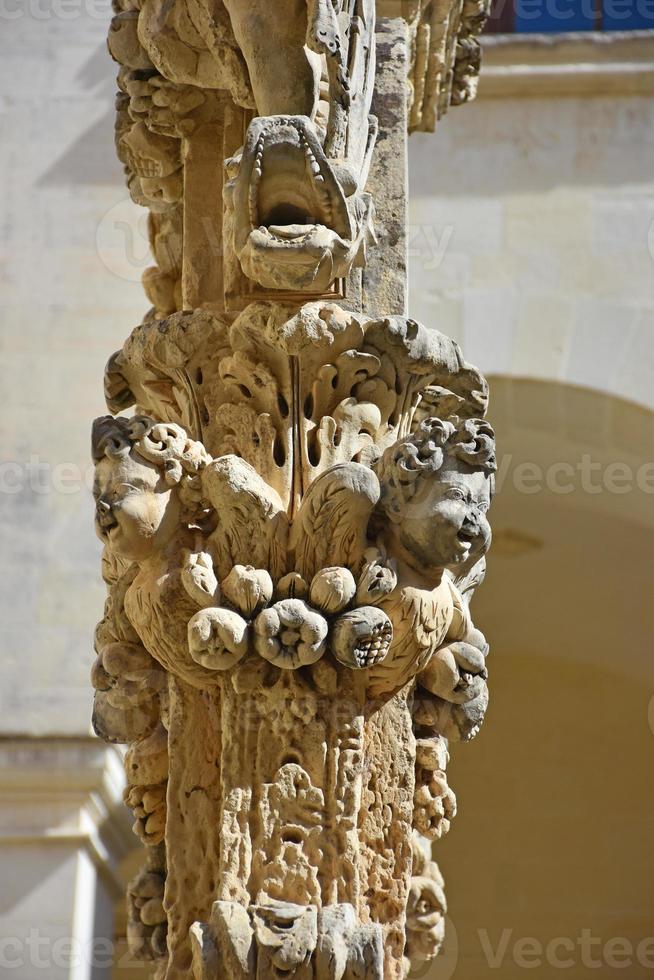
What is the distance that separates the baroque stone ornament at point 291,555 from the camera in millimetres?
1534

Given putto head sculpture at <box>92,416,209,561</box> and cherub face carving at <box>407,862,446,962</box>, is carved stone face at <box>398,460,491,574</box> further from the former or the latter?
cherub face carving at <box>407,862,446,962</box>

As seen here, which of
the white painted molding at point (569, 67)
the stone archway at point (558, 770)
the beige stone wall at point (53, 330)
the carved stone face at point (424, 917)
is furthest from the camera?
the stone archway at point (558, 770)

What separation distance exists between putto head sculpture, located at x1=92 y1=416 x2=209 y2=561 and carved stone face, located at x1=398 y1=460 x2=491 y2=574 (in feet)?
0.72

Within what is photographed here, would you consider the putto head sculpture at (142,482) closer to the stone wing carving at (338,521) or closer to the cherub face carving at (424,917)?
the stone wing carving at (338,521)

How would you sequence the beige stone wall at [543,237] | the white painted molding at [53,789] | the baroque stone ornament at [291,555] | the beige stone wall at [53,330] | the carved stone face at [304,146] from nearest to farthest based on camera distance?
1. the baroque stone ornament at [291,555]
2. the carved stone face at [304,146]
3. the white painted molding at [53,789]
4. the beige stone wall at [53,330]
5. the beige stone wall at [543,237]

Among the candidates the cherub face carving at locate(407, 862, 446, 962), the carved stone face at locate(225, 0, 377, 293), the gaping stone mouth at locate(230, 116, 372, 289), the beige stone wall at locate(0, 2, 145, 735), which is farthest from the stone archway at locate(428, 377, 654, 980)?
the gaping stone mouth at locate(230, 116, 372, 289)

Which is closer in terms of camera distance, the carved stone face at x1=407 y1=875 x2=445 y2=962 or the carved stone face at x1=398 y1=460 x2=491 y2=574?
the carved stone face at x1=398 y1=460 x2=491 y2=574

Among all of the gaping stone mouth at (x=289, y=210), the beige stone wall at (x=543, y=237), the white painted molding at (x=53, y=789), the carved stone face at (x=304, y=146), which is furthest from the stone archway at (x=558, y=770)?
the gaping stone mouth at (x=289, y=210)

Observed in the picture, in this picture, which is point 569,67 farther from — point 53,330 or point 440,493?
point 440,493

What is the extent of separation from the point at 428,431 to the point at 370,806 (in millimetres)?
373

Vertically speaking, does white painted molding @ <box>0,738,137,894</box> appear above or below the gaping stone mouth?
below

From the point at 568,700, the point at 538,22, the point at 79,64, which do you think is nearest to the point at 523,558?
the point at 568,700

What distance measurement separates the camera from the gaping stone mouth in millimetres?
1633

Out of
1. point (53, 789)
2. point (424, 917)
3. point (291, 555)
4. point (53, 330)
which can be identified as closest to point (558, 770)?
point (53, 789)
